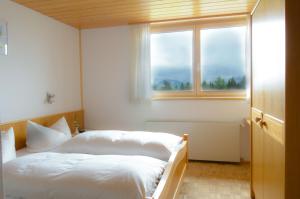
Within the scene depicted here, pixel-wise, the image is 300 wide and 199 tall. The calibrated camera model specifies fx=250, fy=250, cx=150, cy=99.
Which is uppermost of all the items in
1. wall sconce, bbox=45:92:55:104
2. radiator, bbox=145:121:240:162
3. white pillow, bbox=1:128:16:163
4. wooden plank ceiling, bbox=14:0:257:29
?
wooden plank ceiling, bbox=14:0:257:29

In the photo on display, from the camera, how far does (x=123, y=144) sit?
8.14 ft

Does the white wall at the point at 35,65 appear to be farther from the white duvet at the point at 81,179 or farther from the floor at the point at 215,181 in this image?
the floor at the point at 215,181

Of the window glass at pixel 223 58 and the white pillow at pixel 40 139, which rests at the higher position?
the window glass at pixel 223 58

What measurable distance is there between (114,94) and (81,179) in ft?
8.55

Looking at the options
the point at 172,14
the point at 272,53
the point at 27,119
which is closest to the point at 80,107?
the point at 27,119

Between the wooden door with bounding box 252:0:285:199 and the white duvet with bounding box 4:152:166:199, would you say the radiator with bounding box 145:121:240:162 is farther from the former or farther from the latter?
the white duvet with bounding box 4:152:166:199

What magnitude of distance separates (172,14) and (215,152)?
2.12 meters

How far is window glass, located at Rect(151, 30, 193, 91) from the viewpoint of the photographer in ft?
12.9

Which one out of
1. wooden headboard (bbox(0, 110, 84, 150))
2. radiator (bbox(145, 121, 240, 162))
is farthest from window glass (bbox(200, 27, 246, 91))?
wooden headboard (bbox(0, 110, 84, 150))

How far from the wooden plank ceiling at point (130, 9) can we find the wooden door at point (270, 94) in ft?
3.65

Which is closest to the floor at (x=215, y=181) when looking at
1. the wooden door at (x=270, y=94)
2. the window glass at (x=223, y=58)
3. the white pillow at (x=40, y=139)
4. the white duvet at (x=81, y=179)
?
the wooden door at (x=270, y=94)

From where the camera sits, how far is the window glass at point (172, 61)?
3.94 meters

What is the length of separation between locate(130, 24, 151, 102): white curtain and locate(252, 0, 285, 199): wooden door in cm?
190

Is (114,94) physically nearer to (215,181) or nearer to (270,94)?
(215,181)
